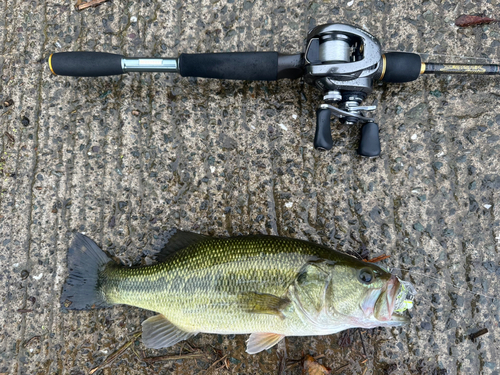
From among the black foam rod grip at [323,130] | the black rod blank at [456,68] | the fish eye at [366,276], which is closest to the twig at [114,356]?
the fish eye at [366,276]

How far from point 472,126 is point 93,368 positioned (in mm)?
3543

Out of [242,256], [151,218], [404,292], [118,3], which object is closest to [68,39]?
[118,3]

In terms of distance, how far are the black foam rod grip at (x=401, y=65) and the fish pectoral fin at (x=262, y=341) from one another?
2.00m

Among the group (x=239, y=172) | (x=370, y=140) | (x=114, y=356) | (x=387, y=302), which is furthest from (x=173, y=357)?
(x=370, y=140)

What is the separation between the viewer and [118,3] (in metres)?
2.93

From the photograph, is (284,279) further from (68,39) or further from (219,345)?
(68,39)

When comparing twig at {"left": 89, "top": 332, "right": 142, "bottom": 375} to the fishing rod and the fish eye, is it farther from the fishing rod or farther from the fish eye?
the fishing rod

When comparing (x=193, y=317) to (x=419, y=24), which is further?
(x=419, y=24)

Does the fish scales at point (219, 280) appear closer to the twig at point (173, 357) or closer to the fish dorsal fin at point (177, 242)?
the fish dorsal fin at point (177, 242)

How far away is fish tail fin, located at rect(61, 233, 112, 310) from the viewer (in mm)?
2588

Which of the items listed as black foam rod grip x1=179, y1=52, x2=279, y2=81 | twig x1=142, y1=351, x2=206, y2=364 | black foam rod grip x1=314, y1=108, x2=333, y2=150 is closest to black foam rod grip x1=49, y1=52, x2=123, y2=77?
black foam rod grip x1=179, y1=52, x2=279, y2=81

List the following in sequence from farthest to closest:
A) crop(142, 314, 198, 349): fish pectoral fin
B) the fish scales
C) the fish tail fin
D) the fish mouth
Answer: the fish tail fin
crop(142, 314, 198, 349): fish pectoral fin
the fish scales
the fish mouth

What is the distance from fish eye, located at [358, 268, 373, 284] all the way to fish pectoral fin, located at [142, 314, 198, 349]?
125cm

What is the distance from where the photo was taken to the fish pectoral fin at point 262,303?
2211mm
